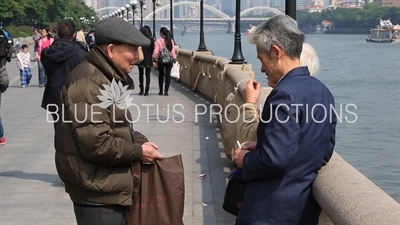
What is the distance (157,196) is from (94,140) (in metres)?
0.54

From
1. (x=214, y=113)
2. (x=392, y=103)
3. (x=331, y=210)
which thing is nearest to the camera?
(x=331, y=210)

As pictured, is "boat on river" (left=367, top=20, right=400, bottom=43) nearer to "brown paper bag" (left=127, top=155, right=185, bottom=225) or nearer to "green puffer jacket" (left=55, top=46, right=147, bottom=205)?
"brown paper bag" (left=127, top=155, right=185, bottom=225)

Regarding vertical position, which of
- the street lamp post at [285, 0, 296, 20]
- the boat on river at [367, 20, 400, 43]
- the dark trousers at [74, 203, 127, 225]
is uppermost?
the street lamp post at [285, 0, 296, 20]

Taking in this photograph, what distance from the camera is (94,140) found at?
3.58 metres

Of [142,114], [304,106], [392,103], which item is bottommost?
[392,103]

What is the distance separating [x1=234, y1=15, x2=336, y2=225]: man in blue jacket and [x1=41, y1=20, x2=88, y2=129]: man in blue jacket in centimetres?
421

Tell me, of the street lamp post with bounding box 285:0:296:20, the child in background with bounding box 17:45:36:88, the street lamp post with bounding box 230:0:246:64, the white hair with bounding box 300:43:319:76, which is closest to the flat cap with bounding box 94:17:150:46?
the white hair with bounding box 300:43:319:76

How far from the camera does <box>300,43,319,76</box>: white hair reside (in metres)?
3.51

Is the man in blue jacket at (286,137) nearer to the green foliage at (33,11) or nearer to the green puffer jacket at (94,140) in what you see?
the green puffer jacket at (94,140)

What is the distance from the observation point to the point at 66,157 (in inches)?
146

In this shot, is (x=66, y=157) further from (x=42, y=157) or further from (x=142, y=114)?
(x=142, y=114)

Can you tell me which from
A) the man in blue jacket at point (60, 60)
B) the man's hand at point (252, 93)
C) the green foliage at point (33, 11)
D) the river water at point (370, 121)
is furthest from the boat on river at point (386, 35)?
the man's hand at point (252, 93)

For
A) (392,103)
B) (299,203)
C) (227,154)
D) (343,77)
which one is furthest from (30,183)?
(343,77)

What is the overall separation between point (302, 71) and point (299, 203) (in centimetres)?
59
